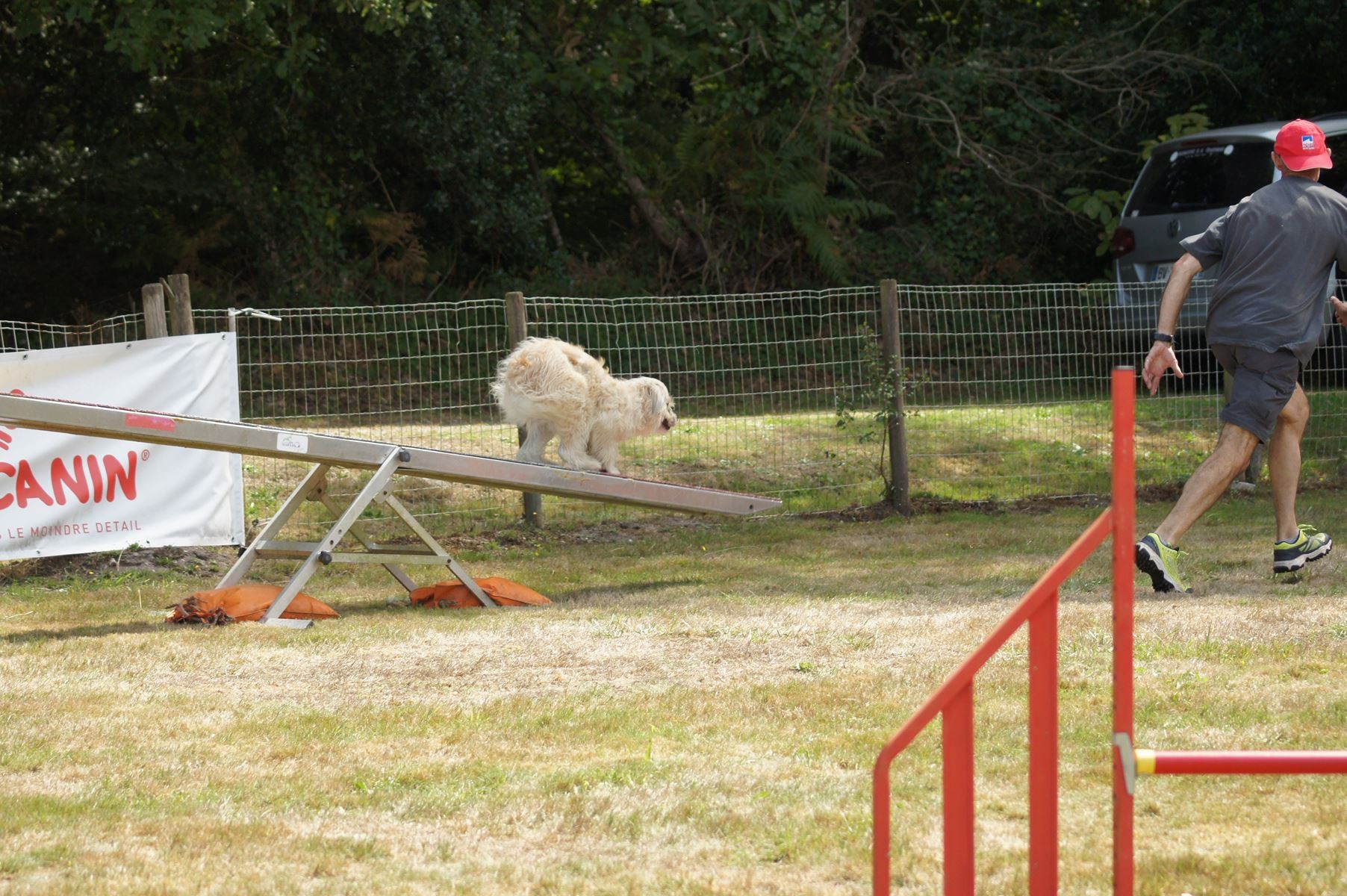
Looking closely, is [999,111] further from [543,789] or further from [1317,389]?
[543,789]

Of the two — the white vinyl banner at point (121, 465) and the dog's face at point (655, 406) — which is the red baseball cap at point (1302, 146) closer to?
the dog's face at point (655, 406)

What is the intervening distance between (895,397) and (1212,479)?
3758 mm

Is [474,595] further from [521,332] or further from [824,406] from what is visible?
[824,406]

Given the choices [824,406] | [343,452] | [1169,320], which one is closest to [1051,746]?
[1169,320]

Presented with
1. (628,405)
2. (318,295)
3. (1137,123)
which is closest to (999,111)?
(1137,123)

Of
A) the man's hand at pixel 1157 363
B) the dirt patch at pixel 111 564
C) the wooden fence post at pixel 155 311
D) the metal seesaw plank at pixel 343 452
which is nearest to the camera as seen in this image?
the man's hand at pixel 1157 363

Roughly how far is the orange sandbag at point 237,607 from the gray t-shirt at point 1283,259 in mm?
4439

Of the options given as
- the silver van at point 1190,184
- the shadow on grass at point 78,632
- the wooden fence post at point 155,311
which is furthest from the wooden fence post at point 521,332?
the silver van at point 1190,184

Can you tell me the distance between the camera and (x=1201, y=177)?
12.7 m

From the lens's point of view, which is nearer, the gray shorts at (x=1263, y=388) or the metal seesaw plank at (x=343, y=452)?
the metal seesaw plank at (x=343, y=452)

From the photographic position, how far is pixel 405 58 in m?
15.7

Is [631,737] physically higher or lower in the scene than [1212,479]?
lower

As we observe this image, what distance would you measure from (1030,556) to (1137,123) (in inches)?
429

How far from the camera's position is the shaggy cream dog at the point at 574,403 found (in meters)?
7.44
